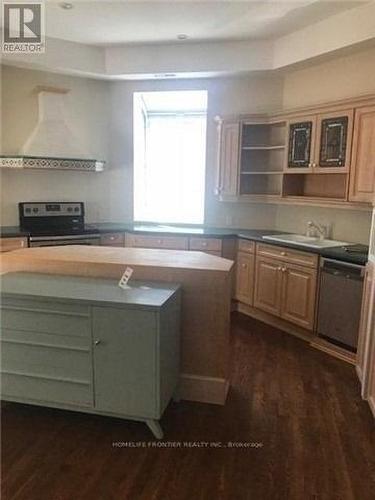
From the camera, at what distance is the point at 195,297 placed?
2668 mm

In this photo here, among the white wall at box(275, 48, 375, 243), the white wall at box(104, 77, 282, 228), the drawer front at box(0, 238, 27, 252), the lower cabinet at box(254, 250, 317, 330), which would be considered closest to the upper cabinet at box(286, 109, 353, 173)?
the white wall at box(275, 48, 375, 243)

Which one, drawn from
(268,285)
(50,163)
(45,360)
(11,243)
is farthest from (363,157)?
(11,243)

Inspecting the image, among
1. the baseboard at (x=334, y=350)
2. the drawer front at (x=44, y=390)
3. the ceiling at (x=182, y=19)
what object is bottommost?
the baseboard at (x=334, y=350)

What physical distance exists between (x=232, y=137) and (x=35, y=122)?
95.7 inches

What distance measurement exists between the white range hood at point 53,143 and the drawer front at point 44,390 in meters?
2.82

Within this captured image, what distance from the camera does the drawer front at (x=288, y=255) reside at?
369 cm

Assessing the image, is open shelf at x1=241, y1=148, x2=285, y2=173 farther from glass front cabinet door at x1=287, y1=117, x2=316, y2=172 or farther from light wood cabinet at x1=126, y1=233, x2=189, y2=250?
light wood cabinet at x1=126, y1=233, x2=189, y2=250

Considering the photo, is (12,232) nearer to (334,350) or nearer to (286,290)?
(286,290)

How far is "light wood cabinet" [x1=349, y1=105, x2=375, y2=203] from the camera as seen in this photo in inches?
137

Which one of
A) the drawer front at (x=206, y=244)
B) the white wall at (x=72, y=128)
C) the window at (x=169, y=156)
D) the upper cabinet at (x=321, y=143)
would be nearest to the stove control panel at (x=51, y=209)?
the white wall at (x=72, y=128)

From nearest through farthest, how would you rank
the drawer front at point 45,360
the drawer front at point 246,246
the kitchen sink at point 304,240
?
1. the drawer front at point 45,360
2. the kitchen sink at point 304,240
3. the drawer front at point 246,246

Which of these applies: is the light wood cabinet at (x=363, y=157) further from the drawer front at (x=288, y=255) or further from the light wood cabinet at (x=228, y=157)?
the light wood cabinet at (x=228, y=157)

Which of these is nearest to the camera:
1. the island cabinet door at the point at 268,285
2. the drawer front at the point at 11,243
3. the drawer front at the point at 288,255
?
the drawer front at the point at 288,255

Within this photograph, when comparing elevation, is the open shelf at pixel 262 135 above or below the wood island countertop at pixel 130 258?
above
